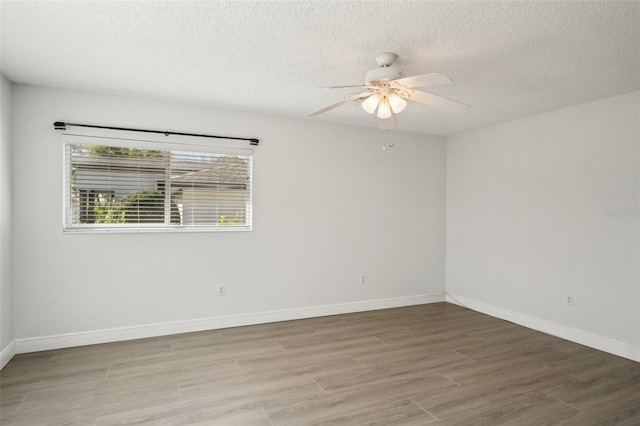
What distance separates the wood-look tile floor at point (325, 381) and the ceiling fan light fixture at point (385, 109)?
80.7 inches

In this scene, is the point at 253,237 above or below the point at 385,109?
below

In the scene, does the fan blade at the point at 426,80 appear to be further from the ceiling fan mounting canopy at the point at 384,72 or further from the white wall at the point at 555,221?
the white wall at the point at 555,221

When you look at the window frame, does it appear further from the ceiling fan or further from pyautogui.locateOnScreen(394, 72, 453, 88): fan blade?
pyautogui.locateOnScreen(394, 72, 453, 88): fan blade

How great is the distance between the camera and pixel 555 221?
4066mm

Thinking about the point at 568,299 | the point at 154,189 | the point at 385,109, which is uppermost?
the point at 385,109

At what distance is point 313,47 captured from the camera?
254 cm

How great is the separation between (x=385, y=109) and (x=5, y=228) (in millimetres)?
3302

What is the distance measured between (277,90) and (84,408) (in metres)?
2.87

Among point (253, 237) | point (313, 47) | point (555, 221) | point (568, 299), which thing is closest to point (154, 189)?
point (253, 237)

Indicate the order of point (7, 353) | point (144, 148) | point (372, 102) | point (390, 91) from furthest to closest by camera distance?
point (144, 148), point (7, 353), point (372, 102), point (390, 91)

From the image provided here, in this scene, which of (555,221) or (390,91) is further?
(555,221)

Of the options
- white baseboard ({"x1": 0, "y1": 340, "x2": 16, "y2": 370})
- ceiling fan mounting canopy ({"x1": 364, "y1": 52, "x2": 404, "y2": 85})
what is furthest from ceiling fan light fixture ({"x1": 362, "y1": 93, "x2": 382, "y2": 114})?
white baseboard ({"x1": 0, "y1": 340, "x2": 16, "y2": 370})

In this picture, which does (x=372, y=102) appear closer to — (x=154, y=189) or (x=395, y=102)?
(x=395, y=102)

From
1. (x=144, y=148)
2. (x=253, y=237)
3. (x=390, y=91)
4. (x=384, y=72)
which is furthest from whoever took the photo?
(x=253, y=237)
